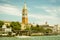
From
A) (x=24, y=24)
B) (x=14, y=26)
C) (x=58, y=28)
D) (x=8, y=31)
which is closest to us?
(x=8, y=31)

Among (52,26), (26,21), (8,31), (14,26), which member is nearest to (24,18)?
(26,21)

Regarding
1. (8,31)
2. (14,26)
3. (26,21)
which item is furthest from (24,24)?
(8,31)

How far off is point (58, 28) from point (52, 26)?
2333 millimetres

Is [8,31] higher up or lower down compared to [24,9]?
lower down

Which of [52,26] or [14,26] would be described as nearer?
[14,26]

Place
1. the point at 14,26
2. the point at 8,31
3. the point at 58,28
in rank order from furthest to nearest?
the point at 58,28
the point at 14,26
the point at 8,31

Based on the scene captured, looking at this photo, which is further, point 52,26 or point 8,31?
point 52,26

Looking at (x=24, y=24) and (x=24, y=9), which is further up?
(x=24, y=9)

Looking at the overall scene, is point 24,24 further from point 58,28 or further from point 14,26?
point 58,28

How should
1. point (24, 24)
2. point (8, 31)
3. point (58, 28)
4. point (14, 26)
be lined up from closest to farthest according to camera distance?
1. point (8, 31)
2. point (14, 26)
3. point (24, 24)
4. point (58, 28)

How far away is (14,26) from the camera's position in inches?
2014

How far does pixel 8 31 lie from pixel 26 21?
19.1 m

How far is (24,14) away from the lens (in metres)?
60.4

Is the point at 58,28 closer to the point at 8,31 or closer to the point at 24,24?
the point at 24,24
